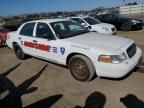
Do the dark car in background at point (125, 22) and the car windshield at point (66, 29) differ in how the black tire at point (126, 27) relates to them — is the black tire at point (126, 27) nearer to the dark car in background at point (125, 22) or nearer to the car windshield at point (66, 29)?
the dark car in background at point (125, 22)

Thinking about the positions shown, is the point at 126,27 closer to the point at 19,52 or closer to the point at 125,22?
the point at 125,22

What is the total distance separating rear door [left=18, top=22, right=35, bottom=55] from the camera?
7344mm

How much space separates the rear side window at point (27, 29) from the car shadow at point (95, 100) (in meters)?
3.48

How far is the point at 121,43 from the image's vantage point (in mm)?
5621

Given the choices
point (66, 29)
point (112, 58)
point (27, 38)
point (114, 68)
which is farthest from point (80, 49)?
point (27, 38)

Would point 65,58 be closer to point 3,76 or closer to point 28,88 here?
point 28,88

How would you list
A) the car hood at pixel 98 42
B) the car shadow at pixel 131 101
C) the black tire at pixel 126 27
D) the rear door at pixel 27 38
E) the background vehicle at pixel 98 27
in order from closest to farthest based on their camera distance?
the car shadow at pixel 131 101 → the car hood at pixel 98 42 → the rear door at pixel 27 38 → the background vehicle at pixel 98 27 → the black tire at pixel 126 27

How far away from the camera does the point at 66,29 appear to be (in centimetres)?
671

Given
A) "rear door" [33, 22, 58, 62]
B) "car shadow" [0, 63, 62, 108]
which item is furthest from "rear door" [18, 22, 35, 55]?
"car shadow" [0, 63, 62, 108]

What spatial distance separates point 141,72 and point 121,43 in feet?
3.75

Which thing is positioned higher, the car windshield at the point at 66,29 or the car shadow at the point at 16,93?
the car windshield at the point at 66,29

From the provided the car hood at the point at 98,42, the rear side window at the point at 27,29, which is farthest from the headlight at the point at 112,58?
the rear side window at the point at 27,29

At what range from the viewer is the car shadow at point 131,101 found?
14.1ft

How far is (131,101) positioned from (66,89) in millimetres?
1710
